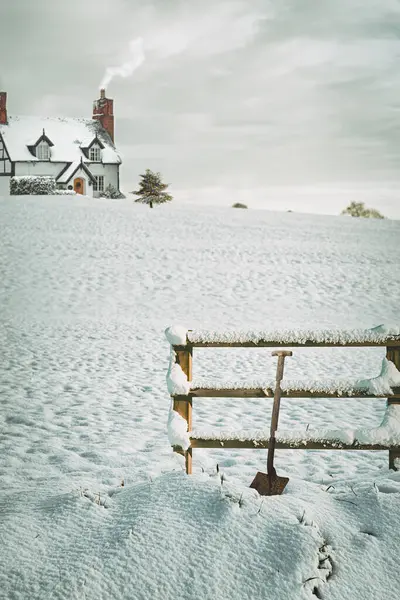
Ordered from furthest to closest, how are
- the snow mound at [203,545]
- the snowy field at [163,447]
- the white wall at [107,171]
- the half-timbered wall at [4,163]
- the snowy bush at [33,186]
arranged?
the white wall at [107,171]
the half-timbered wall at [4,163]
the snowy bush at [33,186]
the snowy field at [163,447]
the snow mound at [203,545]

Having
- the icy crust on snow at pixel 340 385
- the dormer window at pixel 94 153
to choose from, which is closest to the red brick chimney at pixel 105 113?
the dormer window at pixel 94 153

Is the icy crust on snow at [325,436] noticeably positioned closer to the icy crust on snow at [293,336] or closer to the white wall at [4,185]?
the icy crust on snow at [293,336]

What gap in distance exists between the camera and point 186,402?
451cm

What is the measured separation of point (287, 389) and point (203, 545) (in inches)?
57.8

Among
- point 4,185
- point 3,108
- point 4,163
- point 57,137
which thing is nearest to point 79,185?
point 57,137

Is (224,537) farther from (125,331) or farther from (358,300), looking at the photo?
(358,300)

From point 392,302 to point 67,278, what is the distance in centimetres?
1145

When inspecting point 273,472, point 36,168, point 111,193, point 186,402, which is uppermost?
point 36,168

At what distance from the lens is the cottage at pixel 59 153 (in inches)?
2151

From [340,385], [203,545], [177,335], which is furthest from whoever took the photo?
[340,385]

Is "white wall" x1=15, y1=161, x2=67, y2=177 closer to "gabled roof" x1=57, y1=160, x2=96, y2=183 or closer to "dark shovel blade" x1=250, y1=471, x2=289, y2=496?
"gabled roof" x1=57, y1=160, x2=96, y2=183

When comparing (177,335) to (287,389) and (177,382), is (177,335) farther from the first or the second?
(287,389)

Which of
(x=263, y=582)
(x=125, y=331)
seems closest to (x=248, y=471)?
(x=263, y=582)

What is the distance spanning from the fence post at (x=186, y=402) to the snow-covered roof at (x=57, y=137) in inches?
2144
